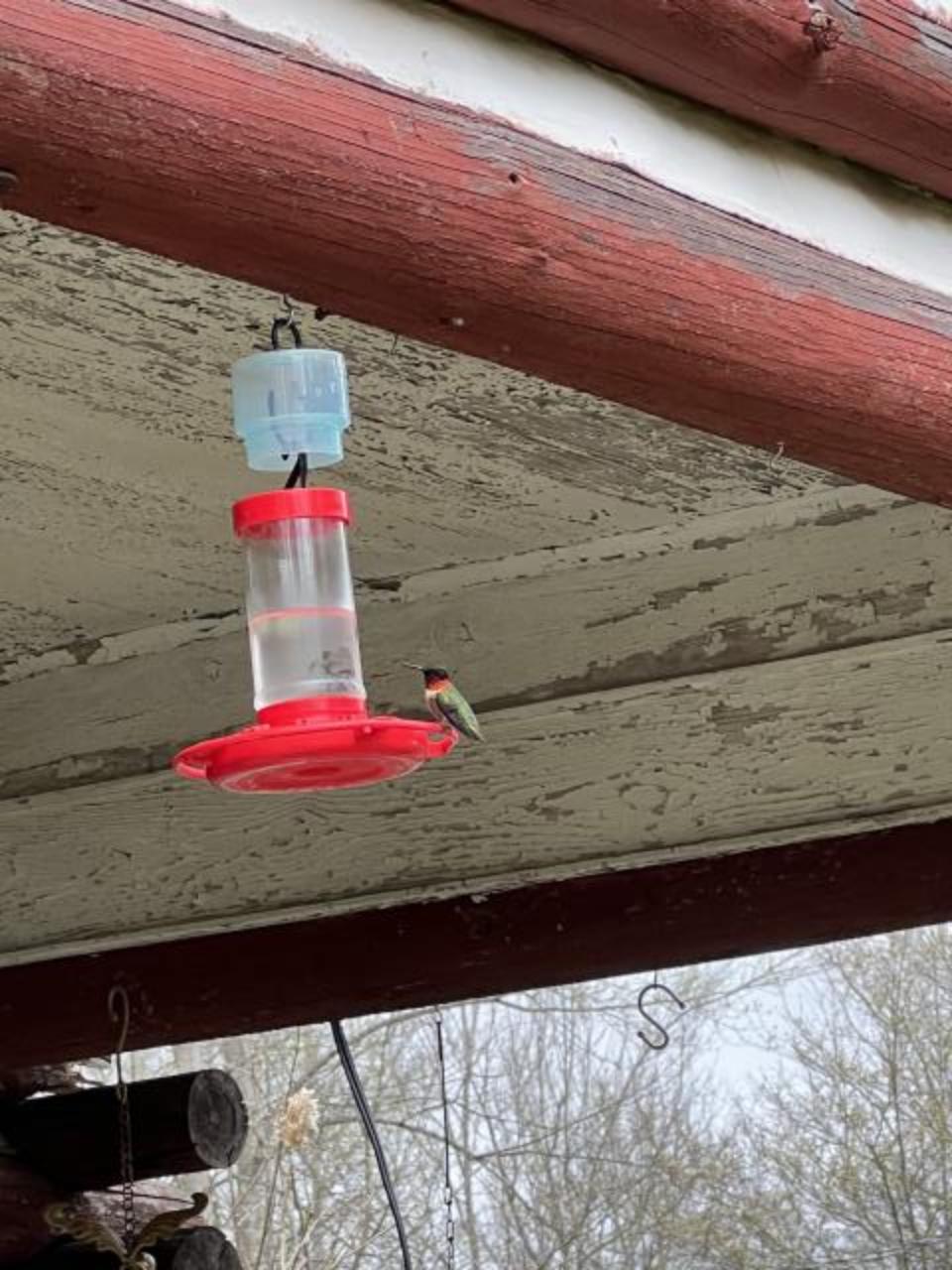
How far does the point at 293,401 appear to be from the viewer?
1.80 meters

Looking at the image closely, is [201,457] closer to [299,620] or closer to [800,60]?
[299,620]

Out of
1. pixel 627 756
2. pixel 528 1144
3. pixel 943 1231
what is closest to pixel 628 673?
pixel 627 756

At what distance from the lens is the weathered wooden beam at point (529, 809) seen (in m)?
3.23

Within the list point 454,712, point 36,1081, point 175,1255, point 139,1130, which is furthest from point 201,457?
point 36,1081

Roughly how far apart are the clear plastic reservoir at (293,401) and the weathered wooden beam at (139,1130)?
2.38m

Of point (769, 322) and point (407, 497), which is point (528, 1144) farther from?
point (769, 322)

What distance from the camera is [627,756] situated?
3.33 meters

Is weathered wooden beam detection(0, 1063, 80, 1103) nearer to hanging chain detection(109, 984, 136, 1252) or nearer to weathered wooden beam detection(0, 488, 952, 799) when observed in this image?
hanging chain detection(109, 984, 136, 1252)

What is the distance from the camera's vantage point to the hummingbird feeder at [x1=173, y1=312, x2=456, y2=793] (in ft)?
5.74

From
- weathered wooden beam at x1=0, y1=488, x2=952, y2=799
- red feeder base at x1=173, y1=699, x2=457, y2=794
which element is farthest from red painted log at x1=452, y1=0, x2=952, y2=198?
weathered wooden beam at x1=0, y1=488, x2=952, y2=799

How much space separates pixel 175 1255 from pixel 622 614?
155 centimetres

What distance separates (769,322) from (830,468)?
0.64ft

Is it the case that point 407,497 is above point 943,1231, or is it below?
below

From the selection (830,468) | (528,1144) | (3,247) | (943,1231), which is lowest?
(830,468)
